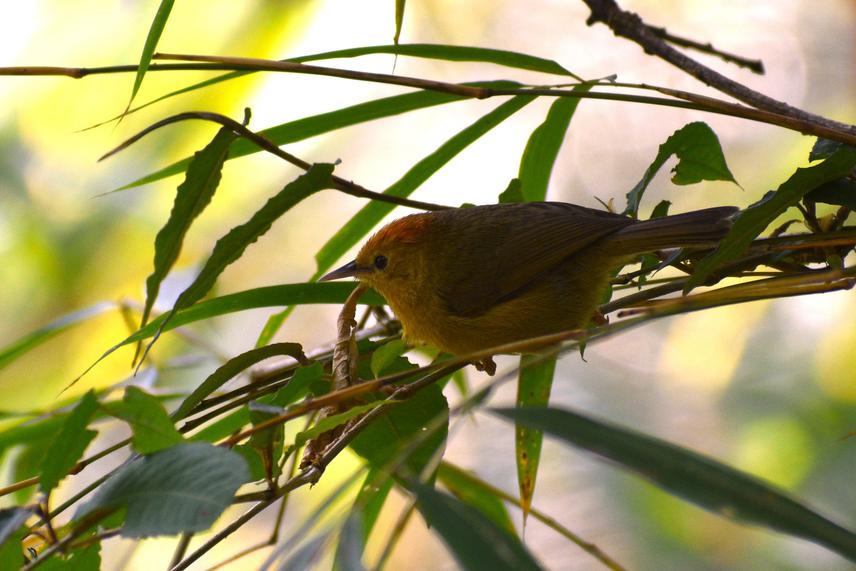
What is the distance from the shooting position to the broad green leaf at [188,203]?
62.1 inches

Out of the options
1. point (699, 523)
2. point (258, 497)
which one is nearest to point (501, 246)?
point (258, 497)

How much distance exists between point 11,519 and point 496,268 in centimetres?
182

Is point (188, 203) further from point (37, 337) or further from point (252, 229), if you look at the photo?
point (37, 337)

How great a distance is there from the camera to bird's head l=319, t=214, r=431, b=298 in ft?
9.66

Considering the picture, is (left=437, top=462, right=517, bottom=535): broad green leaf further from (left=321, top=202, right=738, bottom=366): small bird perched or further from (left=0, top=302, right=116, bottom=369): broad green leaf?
(left=0, top=302, right=116, bottom=369): broad green leaf

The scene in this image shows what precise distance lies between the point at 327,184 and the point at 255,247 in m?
3.90

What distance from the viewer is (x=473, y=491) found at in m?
2.73

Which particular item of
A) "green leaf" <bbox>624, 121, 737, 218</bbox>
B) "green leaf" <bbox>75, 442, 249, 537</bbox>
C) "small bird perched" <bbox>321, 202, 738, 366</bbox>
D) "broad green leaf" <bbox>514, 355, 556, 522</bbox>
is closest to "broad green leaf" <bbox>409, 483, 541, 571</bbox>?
"green leaf" <bbox>75, 442, 249, 537</bbox>

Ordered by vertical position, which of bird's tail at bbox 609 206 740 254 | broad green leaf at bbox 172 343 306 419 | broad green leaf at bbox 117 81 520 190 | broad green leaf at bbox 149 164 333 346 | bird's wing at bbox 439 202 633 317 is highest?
broad green leaf at bbox 117 81 520 190

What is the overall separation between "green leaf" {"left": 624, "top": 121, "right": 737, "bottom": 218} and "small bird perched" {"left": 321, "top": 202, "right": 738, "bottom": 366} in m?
0.22

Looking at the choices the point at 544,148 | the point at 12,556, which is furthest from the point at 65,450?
the point at 544,148

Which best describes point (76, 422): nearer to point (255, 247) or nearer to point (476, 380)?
point (476, 380)

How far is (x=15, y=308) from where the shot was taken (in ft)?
16.5

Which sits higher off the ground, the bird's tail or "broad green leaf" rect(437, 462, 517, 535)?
the bird's tail
